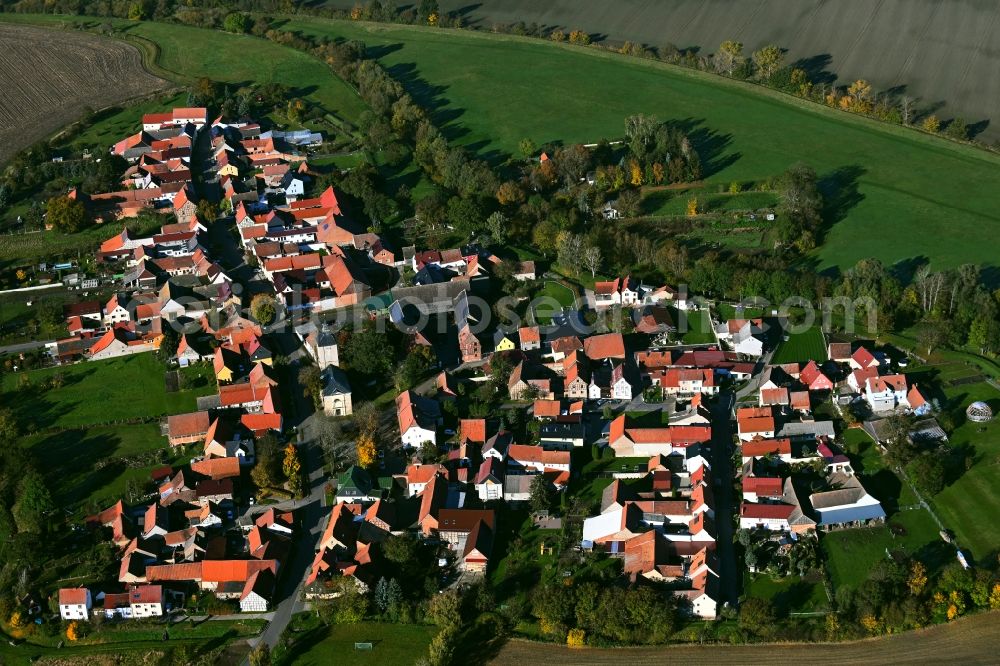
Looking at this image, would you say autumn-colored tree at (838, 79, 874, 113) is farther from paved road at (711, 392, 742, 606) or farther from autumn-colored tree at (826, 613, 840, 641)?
autumn-colored tree at (826, 613, 840, 641)

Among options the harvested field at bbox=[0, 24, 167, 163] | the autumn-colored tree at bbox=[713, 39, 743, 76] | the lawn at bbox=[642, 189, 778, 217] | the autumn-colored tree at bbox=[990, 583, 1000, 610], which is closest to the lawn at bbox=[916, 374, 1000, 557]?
the autumn-colored tree at bbox=[990, 583, 1000, 610]

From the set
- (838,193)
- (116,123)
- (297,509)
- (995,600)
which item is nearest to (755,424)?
(995,600)

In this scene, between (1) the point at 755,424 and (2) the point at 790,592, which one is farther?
(1) the point at 755,424

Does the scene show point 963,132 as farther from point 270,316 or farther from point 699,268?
point 270,316

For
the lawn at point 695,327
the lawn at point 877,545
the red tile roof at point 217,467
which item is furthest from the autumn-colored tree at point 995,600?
the red tile roof at point 217,467

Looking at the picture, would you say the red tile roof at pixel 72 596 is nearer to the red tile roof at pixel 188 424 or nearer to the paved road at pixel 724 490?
the red tile roof at pixel 188 424

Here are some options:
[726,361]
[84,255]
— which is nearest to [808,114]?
[726,361]

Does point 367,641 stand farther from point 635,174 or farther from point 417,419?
point 635,174
